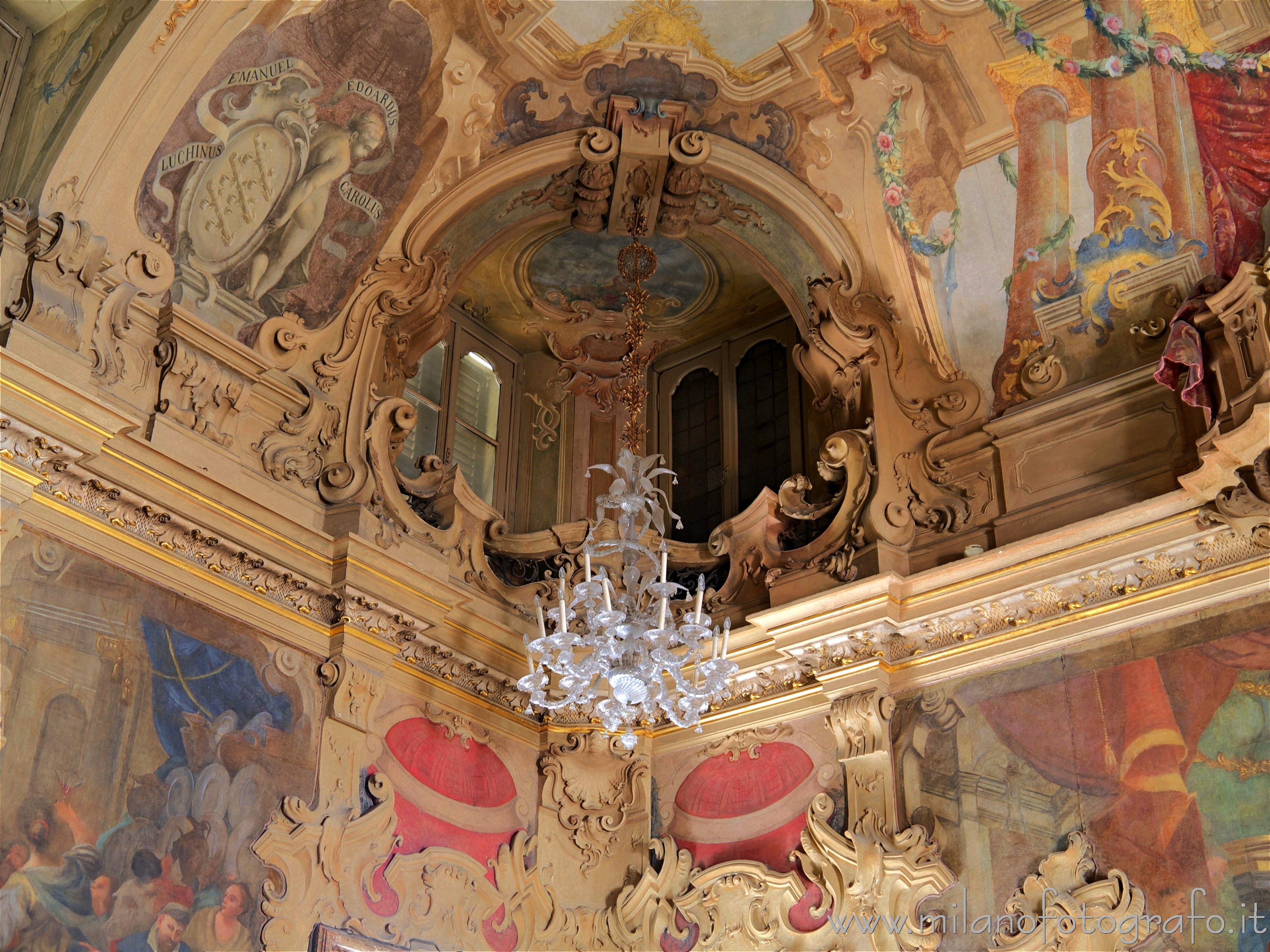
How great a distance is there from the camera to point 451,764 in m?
9.33

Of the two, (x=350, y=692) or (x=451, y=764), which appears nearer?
(x=350, y=692)

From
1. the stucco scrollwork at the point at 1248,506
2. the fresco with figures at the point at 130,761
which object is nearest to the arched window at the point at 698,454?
the fresco with figures at the point at 130,761

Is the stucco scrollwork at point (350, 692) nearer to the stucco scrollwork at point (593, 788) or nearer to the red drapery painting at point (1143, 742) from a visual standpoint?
the stucco scrollwork at point (593, 788)

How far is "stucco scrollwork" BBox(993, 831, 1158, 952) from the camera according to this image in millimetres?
7500

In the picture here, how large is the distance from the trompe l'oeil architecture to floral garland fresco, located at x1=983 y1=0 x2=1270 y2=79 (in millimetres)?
35

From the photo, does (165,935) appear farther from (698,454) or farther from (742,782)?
(698,454)

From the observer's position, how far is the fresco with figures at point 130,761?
684 centimetres

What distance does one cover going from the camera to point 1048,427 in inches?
358

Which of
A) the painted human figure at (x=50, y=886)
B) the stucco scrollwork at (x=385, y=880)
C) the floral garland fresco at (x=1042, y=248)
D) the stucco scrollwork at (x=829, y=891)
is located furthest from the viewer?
the floral garland fresco at (x=1042, y=248)

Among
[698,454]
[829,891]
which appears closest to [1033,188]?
[698,454]

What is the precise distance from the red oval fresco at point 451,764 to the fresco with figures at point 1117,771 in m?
2.87

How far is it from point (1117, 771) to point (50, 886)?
598 cm

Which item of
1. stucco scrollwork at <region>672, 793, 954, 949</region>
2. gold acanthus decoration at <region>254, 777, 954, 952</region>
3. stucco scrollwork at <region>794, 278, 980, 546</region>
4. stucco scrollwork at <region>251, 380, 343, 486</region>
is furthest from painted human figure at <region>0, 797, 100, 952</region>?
stucco scrollwork at <region>794, 278, 980, 546</region>

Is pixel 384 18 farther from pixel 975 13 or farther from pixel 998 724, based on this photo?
pixel 998 724
